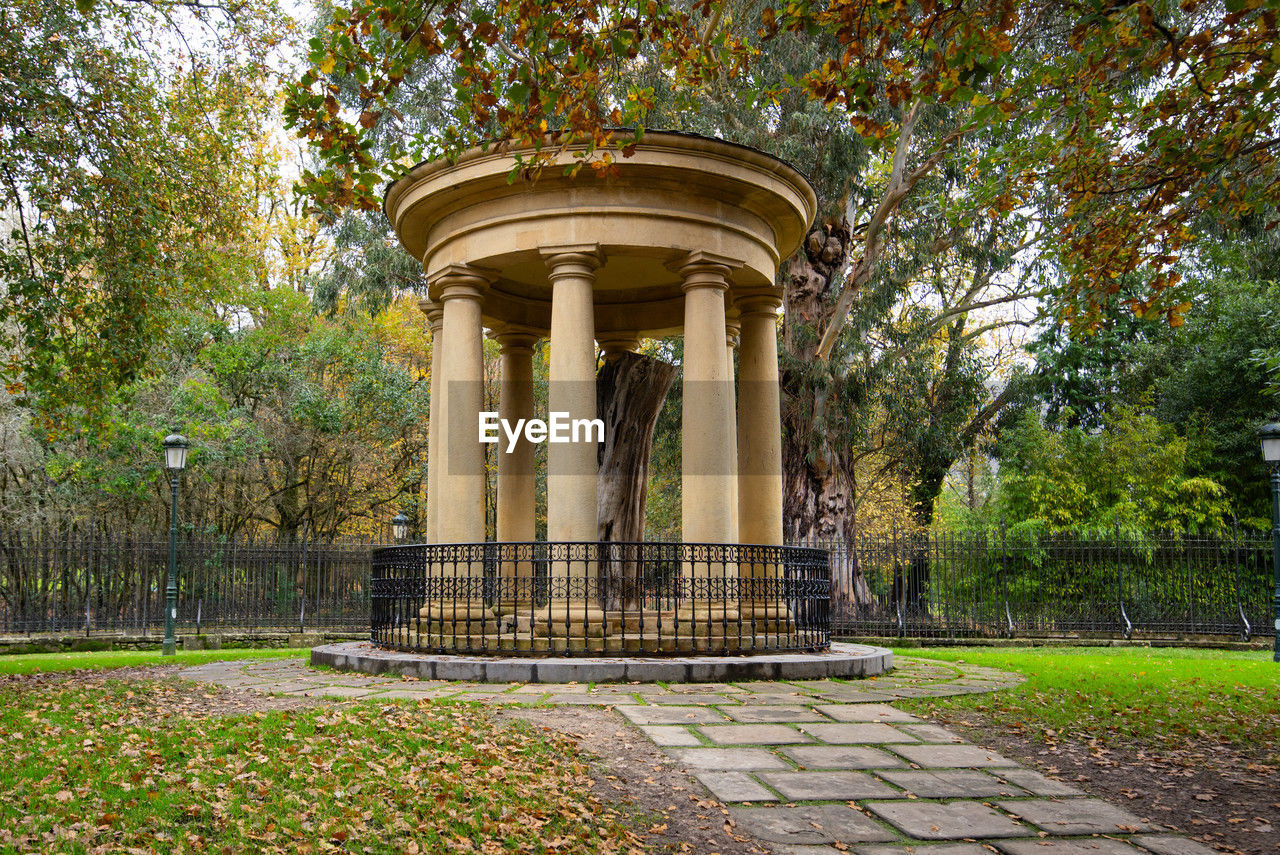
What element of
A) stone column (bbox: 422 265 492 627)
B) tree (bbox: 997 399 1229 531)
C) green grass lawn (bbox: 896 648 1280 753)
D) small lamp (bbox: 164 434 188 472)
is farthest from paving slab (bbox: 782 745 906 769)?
tree (bbox: 997 399 1229 531)

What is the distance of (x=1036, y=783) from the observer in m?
5.21

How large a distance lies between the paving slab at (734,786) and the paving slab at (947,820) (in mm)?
546

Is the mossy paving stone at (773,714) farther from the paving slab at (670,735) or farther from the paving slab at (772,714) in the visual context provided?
the paving slab at (670,735)

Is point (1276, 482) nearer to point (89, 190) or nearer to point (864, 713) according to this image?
point (864, 713)

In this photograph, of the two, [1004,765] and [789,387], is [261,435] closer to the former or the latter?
[789,387]

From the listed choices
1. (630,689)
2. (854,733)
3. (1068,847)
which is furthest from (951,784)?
(630,689)

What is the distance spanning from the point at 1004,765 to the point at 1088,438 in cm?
1953

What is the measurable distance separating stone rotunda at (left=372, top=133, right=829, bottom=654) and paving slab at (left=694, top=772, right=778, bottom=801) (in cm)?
429

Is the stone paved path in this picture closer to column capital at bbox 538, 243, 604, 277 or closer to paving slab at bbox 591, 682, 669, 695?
paving slab at bbox 591, 682, 669, 695

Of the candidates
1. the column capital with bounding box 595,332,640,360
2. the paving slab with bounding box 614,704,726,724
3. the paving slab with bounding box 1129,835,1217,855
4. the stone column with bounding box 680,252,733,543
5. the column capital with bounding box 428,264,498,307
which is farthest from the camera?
the column capital with bounding box 595,332,640,360

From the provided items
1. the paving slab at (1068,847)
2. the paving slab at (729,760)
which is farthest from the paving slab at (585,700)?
the paving slab at (1068,847)

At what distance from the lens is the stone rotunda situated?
9.96 metres

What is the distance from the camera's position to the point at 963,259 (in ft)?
67.9

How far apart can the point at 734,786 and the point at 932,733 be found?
2167 mm
